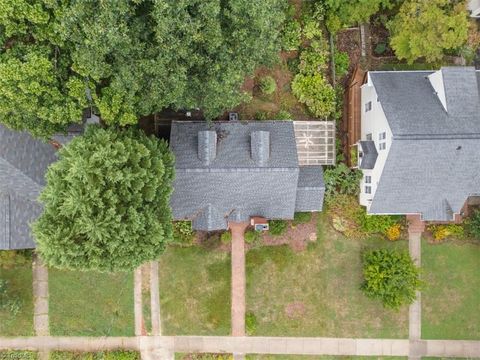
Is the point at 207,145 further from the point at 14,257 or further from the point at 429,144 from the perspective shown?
the point at 14,257

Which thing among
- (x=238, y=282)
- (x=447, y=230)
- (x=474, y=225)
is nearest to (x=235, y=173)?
(x=238, y=282)

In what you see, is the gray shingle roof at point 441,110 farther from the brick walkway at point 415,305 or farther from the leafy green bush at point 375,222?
the brick walkway at point 415,305

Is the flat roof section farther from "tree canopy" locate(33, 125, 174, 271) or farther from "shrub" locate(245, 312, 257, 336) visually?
"shrub" locate(245, 312, 257, 336)

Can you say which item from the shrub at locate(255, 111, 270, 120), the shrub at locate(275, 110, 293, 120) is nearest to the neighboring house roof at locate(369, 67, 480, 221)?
the shrub at locate(275, 110, 293, 120)

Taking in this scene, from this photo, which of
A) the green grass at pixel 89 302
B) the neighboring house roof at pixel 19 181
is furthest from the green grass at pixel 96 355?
the neighboring house roof at pixel 19 181

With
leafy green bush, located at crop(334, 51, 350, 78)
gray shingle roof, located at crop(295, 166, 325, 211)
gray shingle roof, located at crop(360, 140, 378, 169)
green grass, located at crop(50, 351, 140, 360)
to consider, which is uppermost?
leafy green bush, located at crop(334, 51, 350, 78)

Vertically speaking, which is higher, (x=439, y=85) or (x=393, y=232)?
(x=439, y=85)
